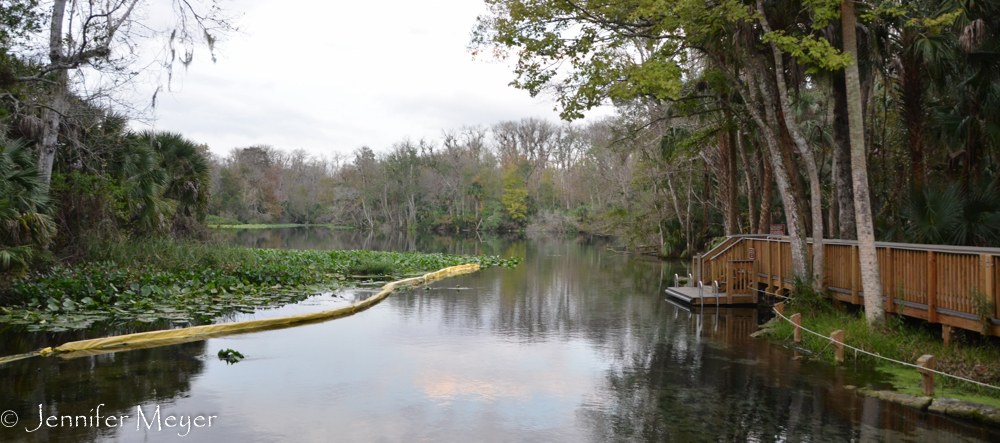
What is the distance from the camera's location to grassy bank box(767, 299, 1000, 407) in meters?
7.51

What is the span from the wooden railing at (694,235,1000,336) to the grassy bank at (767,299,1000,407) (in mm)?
329

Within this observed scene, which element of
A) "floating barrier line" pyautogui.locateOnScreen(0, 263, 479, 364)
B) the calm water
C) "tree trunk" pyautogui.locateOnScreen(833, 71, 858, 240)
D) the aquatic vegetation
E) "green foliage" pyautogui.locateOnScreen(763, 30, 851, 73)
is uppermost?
"green foliage" pyautogui.locateOnScreen(763, 30, 851, 73)

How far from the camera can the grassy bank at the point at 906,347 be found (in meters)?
7.51

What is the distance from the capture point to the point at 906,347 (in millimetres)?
8867

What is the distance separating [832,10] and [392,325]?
9463 mm

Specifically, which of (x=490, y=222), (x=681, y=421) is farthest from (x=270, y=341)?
(x=490, y=222)

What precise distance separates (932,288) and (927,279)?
262mm

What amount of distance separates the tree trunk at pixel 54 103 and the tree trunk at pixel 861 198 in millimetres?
14767

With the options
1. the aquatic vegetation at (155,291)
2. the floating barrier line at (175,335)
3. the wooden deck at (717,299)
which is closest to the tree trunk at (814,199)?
the wooden deck at (717,299)

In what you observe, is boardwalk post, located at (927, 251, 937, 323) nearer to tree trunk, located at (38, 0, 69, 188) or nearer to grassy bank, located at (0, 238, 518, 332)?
grassy bank, located at (0, 238, 518, 332)

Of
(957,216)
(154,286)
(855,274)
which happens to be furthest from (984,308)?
(154,286)

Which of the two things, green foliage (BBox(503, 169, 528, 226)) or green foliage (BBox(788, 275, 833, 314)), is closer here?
green foliage (BBox(788, 275, 833, 314))

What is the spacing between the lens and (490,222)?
69.7m

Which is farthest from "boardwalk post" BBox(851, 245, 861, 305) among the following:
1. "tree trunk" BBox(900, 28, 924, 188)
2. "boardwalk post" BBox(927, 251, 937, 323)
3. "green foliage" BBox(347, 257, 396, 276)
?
"green foliage" BBox(347, 257, 396, 276)
